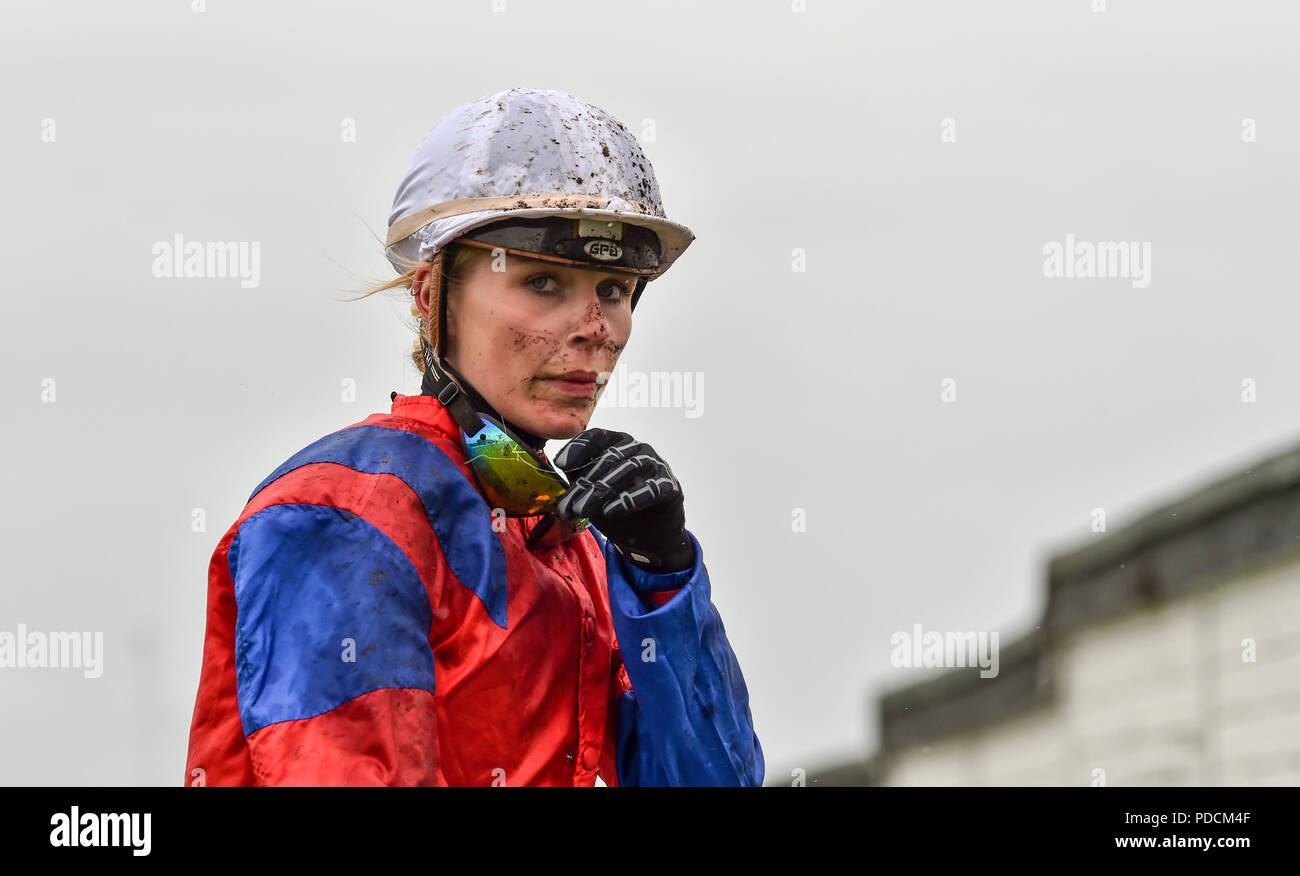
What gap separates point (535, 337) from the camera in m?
4.59

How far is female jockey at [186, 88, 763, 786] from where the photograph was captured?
13.4 feet

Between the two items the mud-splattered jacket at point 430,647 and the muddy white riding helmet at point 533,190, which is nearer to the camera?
the mud-splattered jacket at point 430,647

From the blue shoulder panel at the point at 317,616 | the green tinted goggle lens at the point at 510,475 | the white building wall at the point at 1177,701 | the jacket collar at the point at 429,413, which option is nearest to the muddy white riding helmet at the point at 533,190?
the jacket collar at the point at 429,413

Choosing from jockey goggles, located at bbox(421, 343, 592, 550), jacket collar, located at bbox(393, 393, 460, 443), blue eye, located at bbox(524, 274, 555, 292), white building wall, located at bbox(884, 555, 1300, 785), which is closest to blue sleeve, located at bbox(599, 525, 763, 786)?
jockey goggles, located at bbox(421, 343, 592, 550)

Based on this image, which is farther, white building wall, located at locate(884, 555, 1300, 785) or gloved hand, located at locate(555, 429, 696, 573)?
white building wall, located at locate(884, 555, 1300, 785)

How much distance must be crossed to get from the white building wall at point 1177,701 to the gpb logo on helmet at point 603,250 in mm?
6829

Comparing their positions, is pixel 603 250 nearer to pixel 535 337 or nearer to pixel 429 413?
pixel 535 337

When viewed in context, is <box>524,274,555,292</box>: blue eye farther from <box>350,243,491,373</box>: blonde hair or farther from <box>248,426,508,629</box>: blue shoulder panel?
<box>248,426,508,629</box>: blue shoulder panel

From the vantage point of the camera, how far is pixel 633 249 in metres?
4.70

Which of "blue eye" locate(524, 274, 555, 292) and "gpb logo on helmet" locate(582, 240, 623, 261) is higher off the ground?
"gpb logo on helmet" locate(582, 240, 623, 261)

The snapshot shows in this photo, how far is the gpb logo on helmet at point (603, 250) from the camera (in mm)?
4570

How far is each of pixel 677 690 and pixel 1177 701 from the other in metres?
7.72

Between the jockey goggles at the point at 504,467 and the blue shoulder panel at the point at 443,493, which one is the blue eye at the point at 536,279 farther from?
the blue shoulder panel at the point at 443,493
